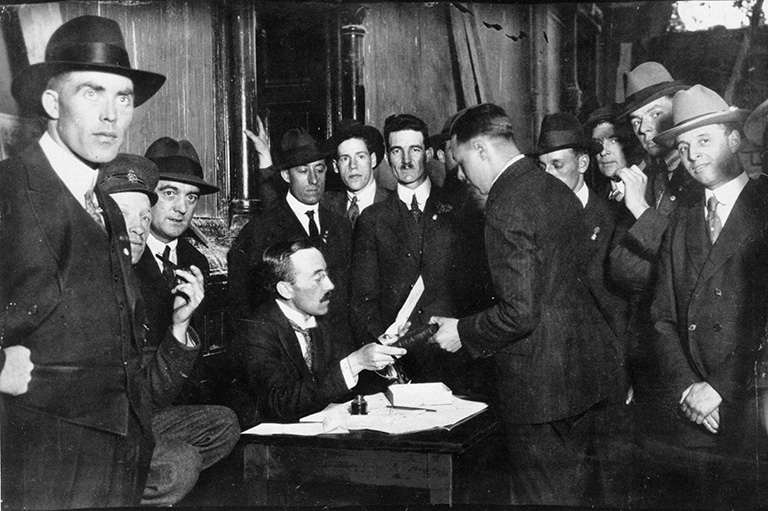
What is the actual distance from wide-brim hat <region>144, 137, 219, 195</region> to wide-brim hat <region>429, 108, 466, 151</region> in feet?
3.10

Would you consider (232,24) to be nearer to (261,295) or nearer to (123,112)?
(123,112)

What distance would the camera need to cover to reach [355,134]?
10.1 feet

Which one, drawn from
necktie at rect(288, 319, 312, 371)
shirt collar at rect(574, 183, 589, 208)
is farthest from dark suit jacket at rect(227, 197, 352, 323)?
shirt collar at rect(574, 183, 589, 208)

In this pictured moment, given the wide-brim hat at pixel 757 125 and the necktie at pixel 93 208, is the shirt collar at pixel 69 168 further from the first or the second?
the wide-brim hat at pixel 757 125

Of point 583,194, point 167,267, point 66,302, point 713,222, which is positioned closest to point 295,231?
point 167,267

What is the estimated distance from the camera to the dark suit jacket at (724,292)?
9.23 feet

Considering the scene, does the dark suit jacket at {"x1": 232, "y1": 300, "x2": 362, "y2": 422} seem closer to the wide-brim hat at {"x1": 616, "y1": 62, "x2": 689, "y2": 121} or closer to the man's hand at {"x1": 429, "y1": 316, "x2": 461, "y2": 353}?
the man's hand at {"x1": 429, "y1": 316, "x2": 461, "y2": 353}

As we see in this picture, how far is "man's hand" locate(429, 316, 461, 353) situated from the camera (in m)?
2.84

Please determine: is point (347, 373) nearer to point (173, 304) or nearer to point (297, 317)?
point (297, 317)

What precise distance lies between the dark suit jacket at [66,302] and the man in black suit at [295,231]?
1.66 ft

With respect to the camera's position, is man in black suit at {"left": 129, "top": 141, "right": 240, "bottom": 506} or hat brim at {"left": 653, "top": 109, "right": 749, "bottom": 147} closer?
man in black suit at {"left": 129, "top": 141, "right": 240, "bottom": 506}

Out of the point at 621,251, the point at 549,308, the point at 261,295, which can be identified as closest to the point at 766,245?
the point at 621,251

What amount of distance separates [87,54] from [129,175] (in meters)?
0.44

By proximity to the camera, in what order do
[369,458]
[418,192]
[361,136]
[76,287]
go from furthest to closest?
[418,192], [361,136], [76,287], [369,458]
